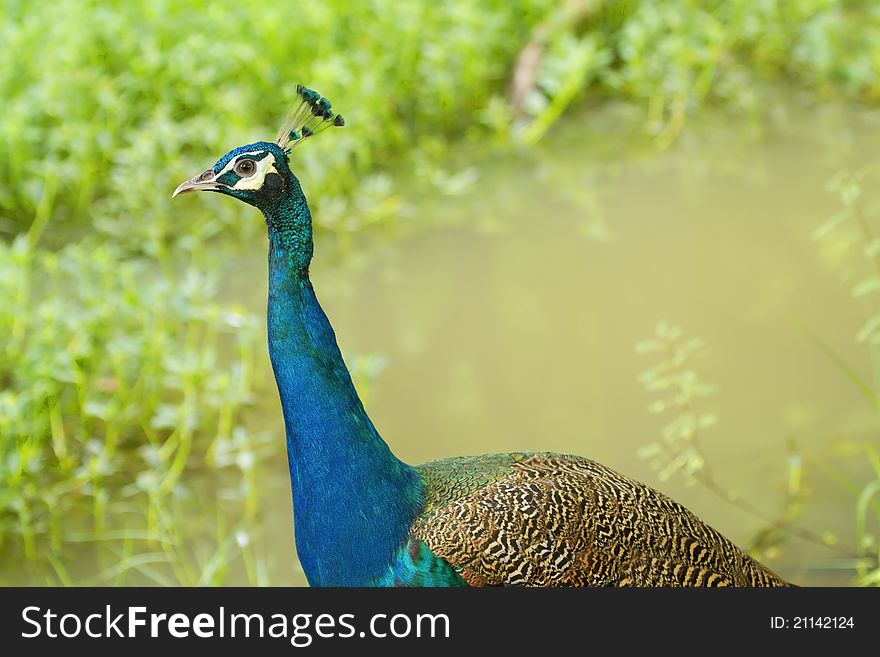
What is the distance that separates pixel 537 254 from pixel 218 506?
60.3 inches

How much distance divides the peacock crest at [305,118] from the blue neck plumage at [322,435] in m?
0.09

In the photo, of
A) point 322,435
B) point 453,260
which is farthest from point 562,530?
point 453,260

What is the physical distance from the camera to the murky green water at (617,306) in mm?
3266

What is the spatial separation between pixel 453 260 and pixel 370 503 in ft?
7.24

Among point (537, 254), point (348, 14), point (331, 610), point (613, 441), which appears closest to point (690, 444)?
point (613, 441)

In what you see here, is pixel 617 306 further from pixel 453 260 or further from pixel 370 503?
pixel 370 503

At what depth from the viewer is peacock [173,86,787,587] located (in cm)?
204

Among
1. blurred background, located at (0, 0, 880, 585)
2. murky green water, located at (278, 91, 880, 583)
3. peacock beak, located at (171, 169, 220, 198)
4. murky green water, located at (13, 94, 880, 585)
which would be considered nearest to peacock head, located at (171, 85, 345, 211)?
peacock beak, located at (171, 169, 220, 198)

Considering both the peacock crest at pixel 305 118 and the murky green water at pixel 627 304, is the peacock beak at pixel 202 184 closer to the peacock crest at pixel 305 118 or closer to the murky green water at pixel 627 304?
the peacock crest at pixel 305 118

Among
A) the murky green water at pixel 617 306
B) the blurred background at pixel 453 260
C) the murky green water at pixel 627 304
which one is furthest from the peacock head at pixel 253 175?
the murky green water at pixel 627 304

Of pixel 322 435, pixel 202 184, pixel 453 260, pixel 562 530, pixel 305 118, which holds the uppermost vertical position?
pixel 453 260

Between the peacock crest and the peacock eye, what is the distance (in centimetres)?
8

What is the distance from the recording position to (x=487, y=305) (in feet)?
13.0

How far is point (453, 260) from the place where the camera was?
4219 millimetres
